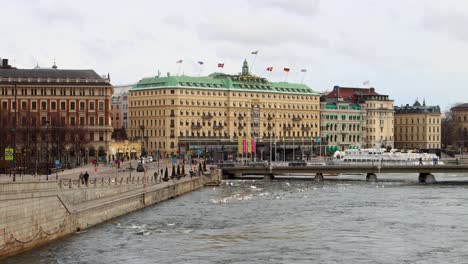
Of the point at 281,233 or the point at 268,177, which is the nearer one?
the point at 281,233

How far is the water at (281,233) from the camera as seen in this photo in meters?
55.8

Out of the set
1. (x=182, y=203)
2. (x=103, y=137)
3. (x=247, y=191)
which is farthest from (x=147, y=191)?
(x=103, y=137)

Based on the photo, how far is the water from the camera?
183 feet

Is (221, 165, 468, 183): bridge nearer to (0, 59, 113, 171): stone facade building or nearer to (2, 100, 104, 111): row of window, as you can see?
(0, 59, 113, 171): stone facade building

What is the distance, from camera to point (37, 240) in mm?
56938

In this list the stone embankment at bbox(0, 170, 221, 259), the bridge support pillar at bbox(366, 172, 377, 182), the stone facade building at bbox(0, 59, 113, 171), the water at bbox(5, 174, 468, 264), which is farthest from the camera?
the stone facade building at bbox(0, 59, 113, 171)

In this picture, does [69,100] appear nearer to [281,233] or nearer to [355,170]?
[355,170]

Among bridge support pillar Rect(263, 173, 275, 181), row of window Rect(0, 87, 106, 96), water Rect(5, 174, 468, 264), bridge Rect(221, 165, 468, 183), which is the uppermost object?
row of window Rect(0, 87, 106, 96)

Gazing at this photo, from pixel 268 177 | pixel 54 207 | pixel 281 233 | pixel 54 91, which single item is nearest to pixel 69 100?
pixel 54 91

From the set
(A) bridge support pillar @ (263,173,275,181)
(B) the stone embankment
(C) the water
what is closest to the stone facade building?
(A) bridge support pillar @ (263,173,275,181)

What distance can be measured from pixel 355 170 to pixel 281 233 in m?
73.7

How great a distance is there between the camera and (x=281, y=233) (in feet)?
223

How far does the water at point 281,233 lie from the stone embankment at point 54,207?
0.93m

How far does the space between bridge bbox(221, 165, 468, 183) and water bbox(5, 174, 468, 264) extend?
93.0 feet
